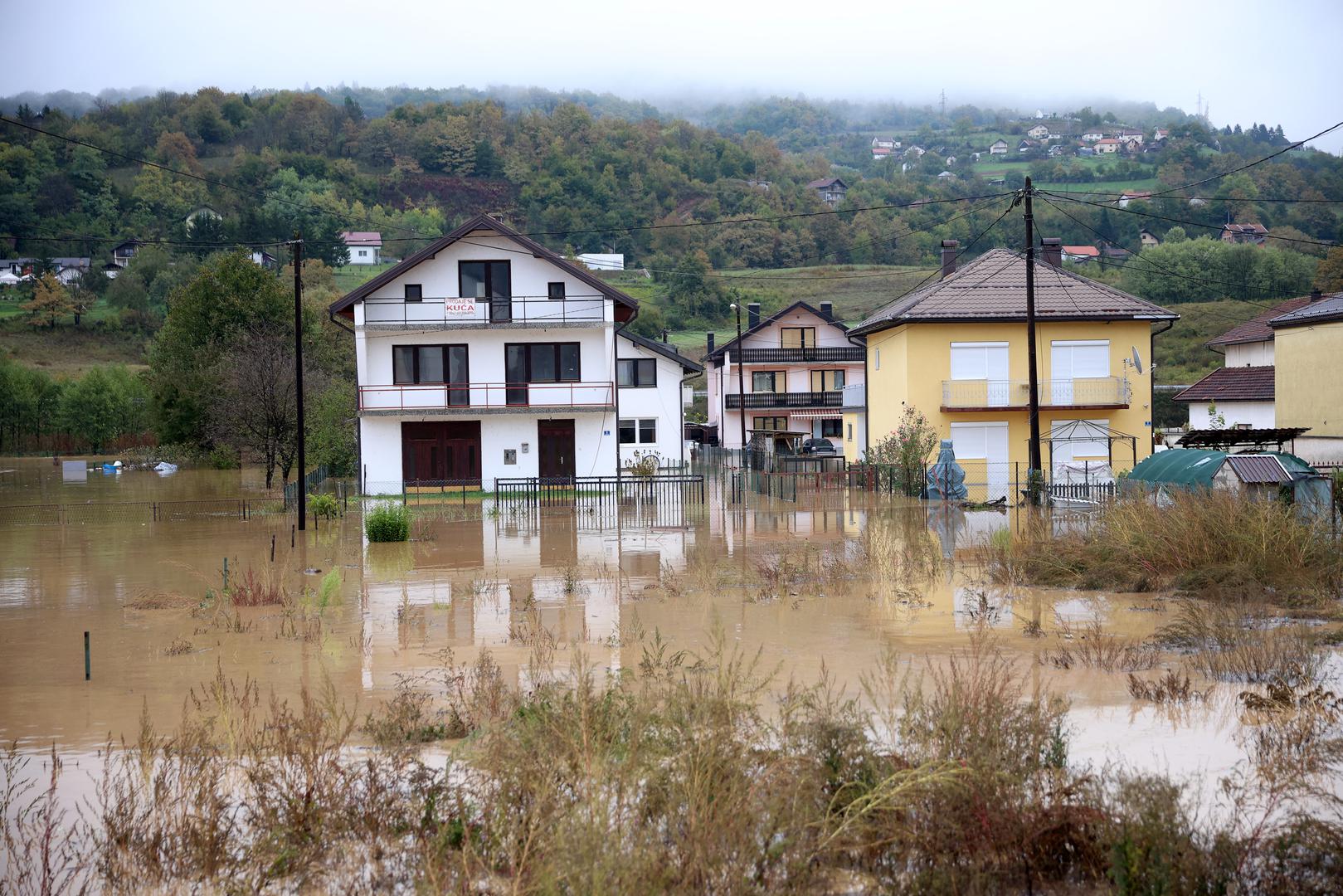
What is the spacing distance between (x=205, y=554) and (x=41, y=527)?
9959mm

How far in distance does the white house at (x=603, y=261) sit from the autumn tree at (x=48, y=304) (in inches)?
1865

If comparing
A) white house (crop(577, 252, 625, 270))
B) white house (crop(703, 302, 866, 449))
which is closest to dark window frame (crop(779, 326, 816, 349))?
white house (crop(703, 302, 866, 449))

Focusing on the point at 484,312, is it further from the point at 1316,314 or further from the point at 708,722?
the point at 708,722

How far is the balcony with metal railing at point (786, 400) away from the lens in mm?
67250

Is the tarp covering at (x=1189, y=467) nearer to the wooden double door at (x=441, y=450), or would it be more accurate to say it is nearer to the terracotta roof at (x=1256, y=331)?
the wooden double door at (x=441, y=450)

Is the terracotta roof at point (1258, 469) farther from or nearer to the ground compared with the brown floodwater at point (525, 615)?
farther from the ground

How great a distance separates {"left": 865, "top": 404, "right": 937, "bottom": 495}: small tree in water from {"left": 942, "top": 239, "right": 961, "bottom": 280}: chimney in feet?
34.9

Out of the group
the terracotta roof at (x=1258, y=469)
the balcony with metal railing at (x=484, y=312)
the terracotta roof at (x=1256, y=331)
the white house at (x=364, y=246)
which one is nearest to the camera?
the terracotta roof at (x=1258, y=469)

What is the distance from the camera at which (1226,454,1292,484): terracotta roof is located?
20609 mm

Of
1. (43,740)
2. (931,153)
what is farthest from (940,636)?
(931,153)

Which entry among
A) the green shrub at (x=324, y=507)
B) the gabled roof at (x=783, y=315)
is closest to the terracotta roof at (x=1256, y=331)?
the gabled roof at (x=783, y=315)

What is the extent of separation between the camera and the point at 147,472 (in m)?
64.8

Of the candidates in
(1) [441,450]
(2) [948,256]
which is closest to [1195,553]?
(1) [441,450]

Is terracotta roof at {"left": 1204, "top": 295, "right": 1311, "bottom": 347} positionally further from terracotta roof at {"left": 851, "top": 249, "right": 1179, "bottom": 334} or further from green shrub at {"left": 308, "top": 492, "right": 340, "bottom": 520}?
green shrub at {"left": 308, "top": 492, "right": 340, "bottom": 520}
